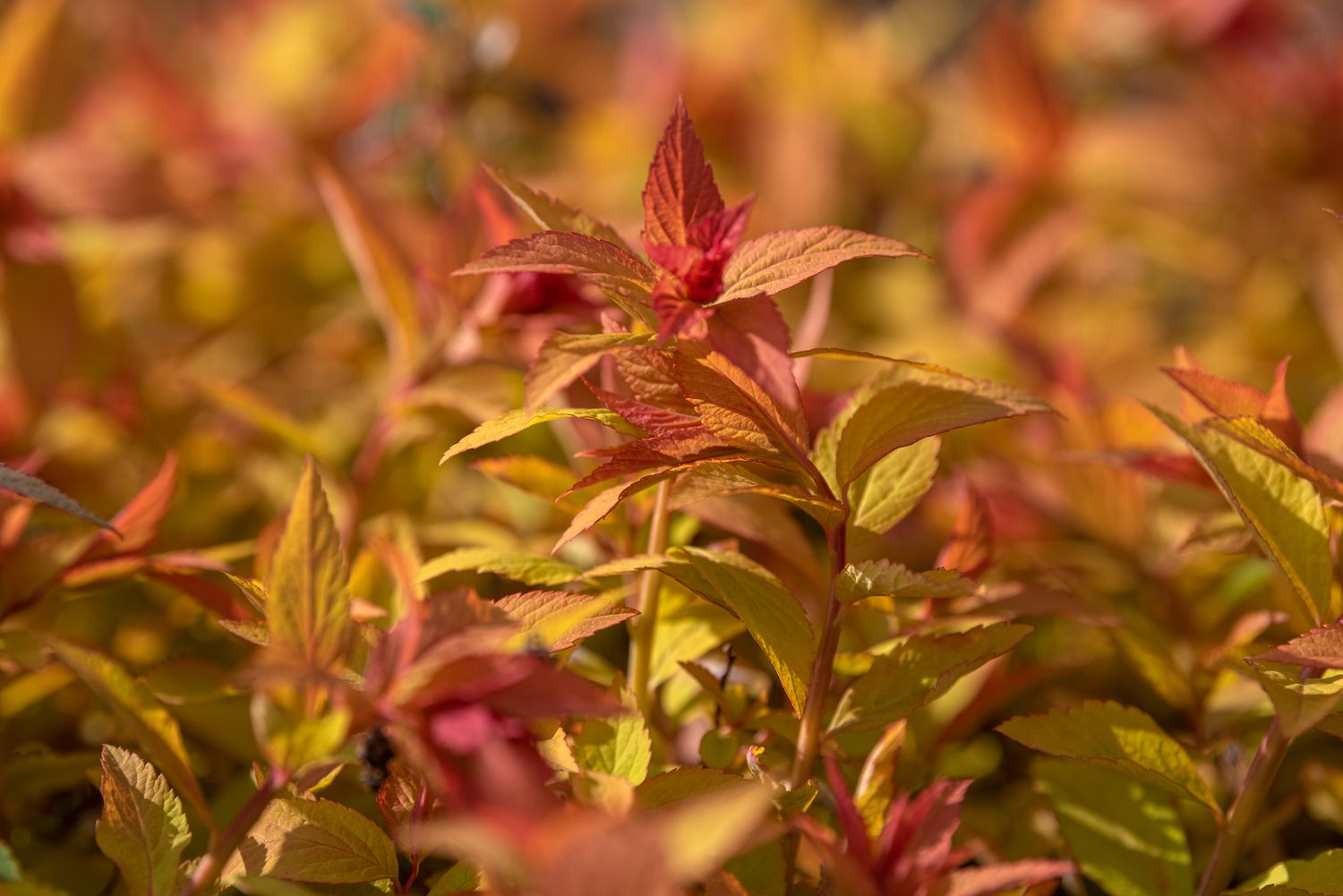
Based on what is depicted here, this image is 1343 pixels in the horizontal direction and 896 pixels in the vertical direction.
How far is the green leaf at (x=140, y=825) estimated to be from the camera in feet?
1.83

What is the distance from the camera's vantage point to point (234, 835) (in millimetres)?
507

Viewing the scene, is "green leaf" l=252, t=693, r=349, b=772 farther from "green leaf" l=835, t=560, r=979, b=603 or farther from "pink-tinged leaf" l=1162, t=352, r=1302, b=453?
"pink-tinged leaf" l=1162, t=352, r=1302, b=453

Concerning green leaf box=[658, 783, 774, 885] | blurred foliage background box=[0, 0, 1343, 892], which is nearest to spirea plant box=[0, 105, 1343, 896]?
green leaf box=[658, 783, 774, 885]

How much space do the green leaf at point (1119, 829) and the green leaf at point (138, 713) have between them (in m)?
0.49

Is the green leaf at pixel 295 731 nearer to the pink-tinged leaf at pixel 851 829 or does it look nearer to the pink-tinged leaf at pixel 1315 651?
the pink-tinged leaf at pixel 851 829

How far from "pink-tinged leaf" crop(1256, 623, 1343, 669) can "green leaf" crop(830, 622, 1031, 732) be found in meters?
0.12

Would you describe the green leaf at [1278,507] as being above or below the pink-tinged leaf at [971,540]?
above

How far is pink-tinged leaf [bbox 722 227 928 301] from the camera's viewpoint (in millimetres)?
554

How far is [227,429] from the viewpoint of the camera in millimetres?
1158

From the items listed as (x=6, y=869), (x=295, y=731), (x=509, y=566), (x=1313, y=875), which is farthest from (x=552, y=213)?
(x=1313, y=875)

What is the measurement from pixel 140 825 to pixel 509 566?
23cm

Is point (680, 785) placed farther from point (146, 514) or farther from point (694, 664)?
point (146, 514)

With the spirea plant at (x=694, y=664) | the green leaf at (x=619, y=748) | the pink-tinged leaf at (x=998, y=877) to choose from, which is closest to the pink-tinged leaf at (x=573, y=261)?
the spirea plant at (x=694, y=664)

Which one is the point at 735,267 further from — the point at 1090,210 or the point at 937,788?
the point at 1090,210
